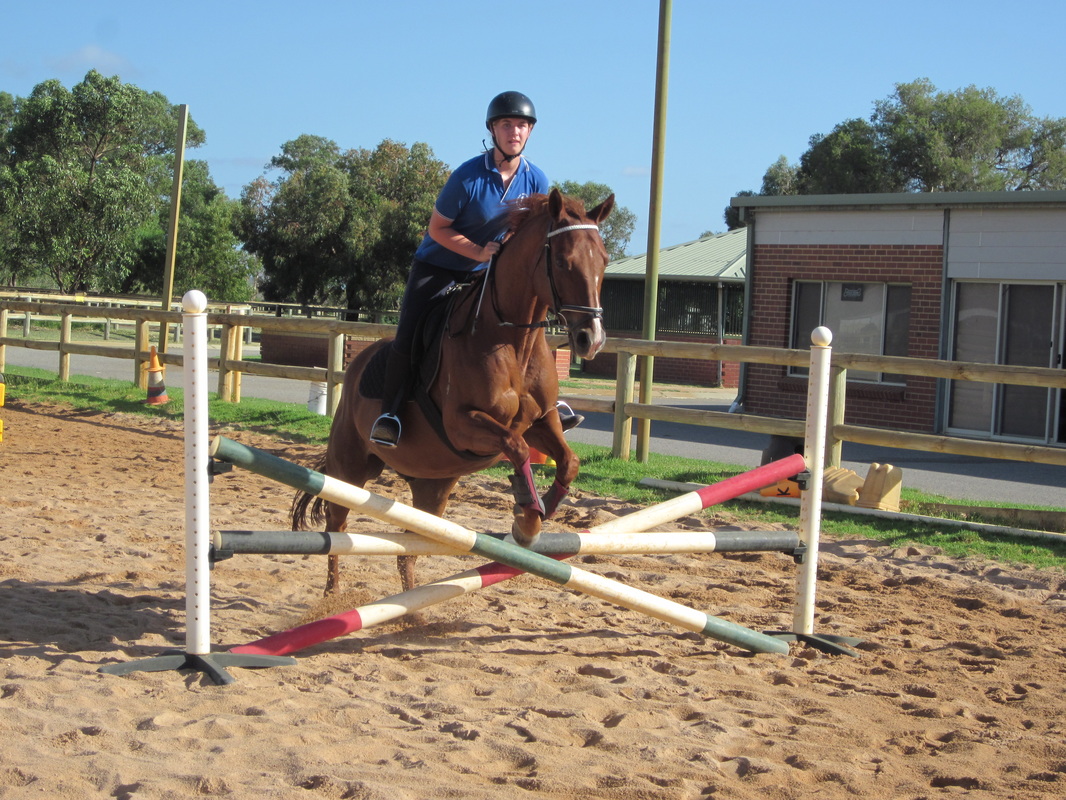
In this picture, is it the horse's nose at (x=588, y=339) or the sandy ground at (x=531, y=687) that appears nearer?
the sandy ground at (x=531, y=687)

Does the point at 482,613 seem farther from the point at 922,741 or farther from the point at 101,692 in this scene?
the point at 922,741

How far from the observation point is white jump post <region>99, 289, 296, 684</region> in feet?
13.7

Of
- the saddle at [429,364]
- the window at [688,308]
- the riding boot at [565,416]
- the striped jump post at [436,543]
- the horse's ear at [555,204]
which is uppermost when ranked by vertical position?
the window at [688,308]

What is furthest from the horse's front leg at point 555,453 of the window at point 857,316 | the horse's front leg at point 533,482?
the window at point 857,316

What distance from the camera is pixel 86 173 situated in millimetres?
37156

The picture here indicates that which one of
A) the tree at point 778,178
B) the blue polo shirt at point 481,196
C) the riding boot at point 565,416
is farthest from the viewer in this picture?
the tree at point 778,178

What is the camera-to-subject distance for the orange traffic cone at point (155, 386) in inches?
583

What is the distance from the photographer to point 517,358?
15.9 ft

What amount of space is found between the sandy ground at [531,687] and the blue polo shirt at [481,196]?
2165 millimetres

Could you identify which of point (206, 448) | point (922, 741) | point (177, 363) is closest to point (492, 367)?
point (206, 448)

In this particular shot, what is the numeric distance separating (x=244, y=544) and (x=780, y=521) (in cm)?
539

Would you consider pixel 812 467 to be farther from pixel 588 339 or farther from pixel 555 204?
pixel 555 204

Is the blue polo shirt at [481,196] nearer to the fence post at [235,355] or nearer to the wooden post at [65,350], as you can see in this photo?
the fence post at [235,355]

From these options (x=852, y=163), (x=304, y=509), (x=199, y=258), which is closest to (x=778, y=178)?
(x=852, y=163)
